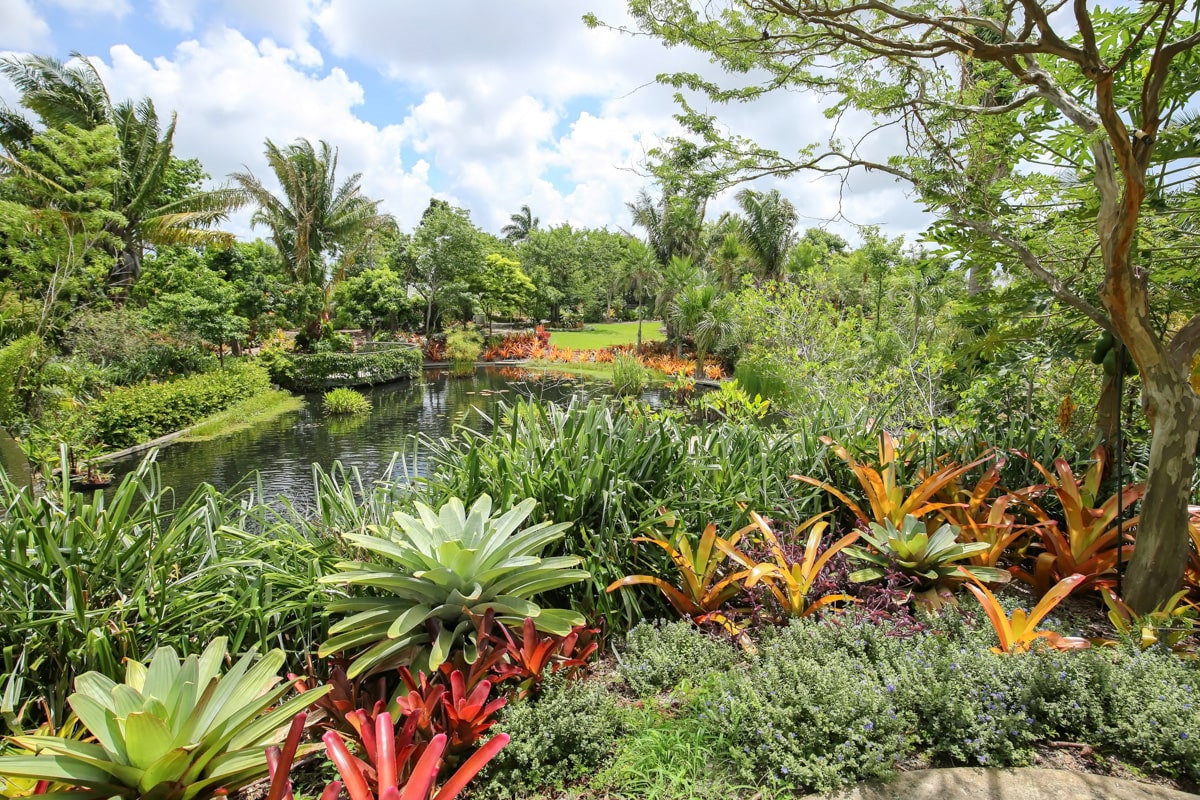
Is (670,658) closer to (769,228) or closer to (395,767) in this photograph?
(395,767)

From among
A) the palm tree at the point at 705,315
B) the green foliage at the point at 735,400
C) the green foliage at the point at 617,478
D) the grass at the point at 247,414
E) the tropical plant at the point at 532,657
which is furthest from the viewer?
the palm tree at the point at 705,315

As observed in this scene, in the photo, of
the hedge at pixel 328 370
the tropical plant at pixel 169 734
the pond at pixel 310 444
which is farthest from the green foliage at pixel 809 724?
the hedge at pixel 328 370

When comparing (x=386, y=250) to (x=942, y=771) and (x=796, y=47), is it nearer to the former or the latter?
(x=796, y=47)

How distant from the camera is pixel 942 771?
158cm

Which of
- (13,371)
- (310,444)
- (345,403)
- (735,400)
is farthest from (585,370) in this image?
(735,400)

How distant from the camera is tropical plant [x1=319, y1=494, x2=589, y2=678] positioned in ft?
6.33

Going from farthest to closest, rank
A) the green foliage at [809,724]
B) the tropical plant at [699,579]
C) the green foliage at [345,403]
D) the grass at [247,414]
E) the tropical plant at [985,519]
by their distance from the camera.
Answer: the green foliage at [345,403] < the grass at [247,414] < the tropical plant at [985,519] < the tropical plant at [699,579] < the green foliage at [809,724]

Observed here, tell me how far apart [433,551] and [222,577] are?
36.3 inches

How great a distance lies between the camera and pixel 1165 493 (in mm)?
2336

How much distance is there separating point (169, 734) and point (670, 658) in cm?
149

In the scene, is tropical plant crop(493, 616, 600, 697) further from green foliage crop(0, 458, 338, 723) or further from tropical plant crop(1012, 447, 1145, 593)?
tropical plant crop(1012, 447, 1145, 593)

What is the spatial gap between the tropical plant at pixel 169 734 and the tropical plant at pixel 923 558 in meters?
2.20

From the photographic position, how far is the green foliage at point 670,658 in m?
2.04

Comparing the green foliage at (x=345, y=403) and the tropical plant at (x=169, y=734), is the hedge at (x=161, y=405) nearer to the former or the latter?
the green foliage at (x=345, y=403)
